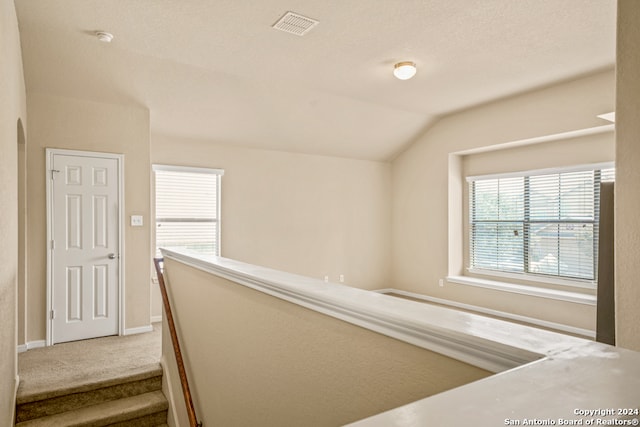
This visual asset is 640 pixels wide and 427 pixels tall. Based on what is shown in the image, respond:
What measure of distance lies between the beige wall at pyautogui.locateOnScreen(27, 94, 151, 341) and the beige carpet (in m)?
0.33

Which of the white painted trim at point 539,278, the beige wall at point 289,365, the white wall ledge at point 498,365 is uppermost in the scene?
the white wall ledge at point 498,365

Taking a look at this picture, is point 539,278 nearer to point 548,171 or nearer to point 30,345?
point 548,171

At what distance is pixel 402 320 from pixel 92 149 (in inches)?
166

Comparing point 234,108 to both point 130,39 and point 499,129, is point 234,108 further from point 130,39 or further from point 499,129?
point 499,129

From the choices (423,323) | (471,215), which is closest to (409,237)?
(471,215)

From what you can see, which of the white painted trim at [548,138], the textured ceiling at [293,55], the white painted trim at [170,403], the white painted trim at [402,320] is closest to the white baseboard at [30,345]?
the white painted trim at [170,403]

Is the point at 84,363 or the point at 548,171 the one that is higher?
the point at 548,171

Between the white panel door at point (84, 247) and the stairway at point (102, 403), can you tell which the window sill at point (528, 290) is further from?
the white panel door at point (84, 247)

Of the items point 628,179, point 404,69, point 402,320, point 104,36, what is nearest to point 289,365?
point 402,320

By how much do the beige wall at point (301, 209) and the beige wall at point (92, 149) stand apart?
729 millimetres

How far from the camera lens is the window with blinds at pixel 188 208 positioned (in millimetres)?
5172

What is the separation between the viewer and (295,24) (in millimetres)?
3232

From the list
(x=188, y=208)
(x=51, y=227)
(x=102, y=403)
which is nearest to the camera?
Result: (x=102, y=403)

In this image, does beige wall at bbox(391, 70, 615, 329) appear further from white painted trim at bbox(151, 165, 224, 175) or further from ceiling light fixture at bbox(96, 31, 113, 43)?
ceiling light fixture at bbox(96, 31, 113, 43)
